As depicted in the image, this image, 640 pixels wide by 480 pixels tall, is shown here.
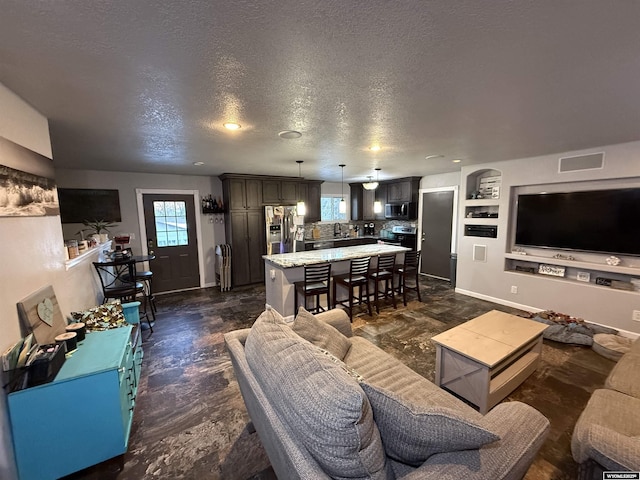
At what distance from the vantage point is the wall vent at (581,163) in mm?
3549

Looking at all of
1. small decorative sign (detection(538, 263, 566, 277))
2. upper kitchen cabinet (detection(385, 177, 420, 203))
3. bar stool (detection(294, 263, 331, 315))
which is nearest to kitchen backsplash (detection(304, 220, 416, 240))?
upper kitchen cabinet (detection(385, 177, 420, 203))

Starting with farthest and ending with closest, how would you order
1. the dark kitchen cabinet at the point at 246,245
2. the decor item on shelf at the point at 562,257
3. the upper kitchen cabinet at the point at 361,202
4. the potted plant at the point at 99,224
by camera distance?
the upper kitchen cabinet at the point at 361,202 → the dark kitchen cabinet at the point at 246,245 → the potted plant at the point at 99,224 → the decor item on shelf at the point at 562,257

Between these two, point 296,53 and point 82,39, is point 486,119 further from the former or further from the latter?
point 82,39

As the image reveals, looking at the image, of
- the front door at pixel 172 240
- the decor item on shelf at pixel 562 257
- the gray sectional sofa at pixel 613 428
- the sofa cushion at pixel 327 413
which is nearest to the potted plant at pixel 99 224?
the front door at pixel 172 240

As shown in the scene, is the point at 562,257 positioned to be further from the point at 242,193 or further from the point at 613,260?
the point at 242,193

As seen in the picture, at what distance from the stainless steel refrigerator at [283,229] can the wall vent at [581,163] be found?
14.6ft

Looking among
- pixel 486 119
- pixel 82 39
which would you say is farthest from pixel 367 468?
pixel 486 119

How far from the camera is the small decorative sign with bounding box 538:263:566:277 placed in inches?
160

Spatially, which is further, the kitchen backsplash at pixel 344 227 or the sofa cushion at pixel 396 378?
the kitchen backsplash at pixel 344 227

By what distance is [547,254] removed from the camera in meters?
4.28

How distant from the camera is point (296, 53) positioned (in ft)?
4.58

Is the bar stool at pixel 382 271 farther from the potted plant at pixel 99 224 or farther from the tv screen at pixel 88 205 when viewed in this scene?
the tv screen at pixel 88 205

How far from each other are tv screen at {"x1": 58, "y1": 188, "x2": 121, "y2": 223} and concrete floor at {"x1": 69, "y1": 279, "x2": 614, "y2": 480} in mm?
2135

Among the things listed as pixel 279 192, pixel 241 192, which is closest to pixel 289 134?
pixel 241 192
